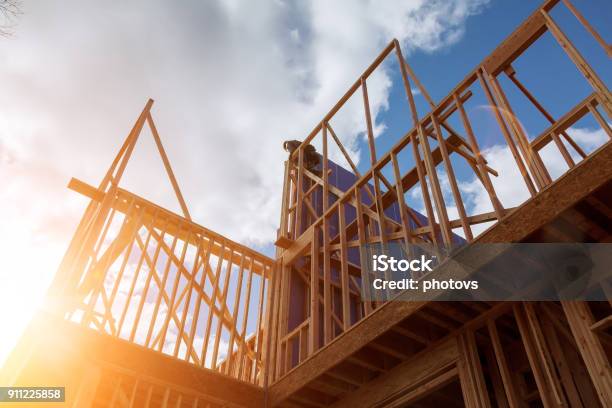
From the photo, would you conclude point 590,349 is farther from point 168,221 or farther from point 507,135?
point 168,221

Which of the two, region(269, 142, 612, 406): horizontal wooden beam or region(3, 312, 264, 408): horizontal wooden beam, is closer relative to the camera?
region(269, 142, 612, 406): horizontal wooden beam

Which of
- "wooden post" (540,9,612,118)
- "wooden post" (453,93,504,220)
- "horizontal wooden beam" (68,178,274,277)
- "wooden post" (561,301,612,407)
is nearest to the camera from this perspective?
"wooden post" (561,301,612,407)

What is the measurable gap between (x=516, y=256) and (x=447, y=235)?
78 cm

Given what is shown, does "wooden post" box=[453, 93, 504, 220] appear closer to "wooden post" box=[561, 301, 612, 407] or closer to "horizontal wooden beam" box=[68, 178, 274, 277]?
"wooden post" box=[561, 301, 612, 407]

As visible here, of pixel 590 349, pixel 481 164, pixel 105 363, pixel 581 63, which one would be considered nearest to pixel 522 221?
pixel 481 164

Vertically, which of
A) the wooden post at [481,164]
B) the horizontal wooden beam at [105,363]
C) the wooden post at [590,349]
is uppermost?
the wooden post at [481,164]

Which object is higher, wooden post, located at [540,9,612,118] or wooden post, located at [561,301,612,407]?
wooden post, located at [540,9,612,118]

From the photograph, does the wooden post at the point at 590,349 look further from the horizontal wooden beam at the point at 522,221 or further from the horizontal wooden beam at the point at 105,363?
the horizontal wooden beam at the point at 105,363

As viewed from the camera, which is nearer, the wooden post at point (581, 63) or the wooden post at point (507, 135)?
the wooden post at point (581, 63)

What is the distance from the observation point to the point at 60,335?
237 inches

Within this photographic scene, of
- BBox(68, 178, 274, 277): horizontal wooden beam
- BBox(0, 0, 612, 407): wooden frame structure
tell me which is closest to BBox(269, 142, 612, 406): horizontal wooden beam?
BBox(0, 0, 612, 407): wooden frame structure

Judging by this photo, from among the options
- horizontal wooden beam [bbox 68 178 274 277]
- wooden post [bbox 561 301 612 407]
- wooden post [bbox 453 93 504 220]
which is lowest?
wooden post [bbox 561 301 612 407]

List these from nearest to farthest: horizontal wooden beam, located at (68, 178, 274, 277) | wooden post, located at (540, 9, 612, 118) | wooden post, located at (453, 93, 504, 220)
Result: wooden post, located at (540, 9, 612, 118)
wooden post, located at (453, 93, 504, 220)
horizontal wooden beam, located at (68, 178, 274, 277)

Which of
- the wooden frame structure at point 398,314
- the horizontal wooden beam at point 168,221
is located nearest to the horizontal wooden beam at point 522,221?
the wooden frame structure at point 398,314
